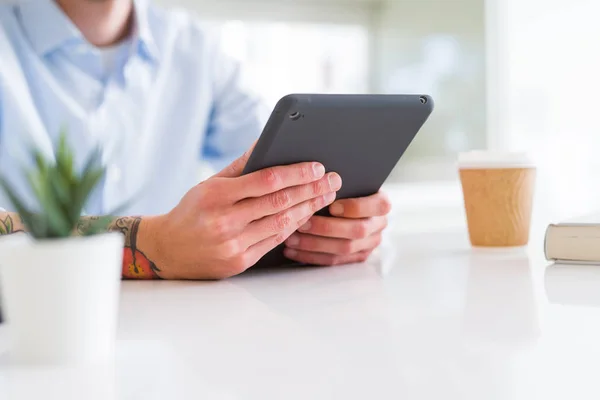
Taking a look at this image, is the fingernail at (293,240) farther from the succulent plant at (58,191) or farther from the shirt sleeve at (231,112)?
the shirt sleeve at (231,112)

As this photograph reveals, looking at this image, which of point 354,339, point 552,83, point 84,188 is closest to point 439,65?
point 552,83

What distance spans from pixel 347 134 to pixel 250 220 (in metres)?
0.17

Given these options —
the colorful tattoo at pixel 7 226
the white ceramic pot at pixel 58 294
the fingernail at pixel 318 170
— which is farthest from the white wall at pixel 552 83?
the white ceramic pot at pixel 58 294

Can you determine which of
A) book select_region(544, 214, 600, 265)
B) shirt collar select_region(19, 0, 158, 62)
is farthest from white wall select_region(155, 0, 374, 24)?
book select_region(544, 214, 600, 265)

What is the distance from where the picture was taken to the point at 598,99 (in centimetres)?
270

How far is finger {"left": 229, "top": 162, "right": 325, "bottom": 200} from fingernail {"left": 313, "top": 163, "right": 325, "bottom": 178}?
1cm

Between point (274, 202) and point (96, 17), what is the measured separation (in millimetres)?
1012

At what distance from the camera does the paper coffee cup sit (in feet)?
3.63

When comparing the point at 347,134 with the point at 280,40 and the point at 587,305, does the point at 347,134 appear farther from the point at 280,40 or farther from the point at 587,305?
the point at 280,40

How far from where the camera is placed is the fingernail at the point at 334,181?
2.94 feet

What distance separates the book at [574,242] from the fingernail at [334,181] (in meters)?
0.31

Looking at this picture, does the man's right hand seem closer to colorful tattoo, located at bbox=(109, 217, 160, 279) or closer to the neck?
colorful tattoo, located at bbox=(109, 217, 160, 279)

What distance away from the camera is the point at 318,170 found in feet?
2.81

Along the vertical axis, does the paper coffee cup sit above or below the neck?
below
